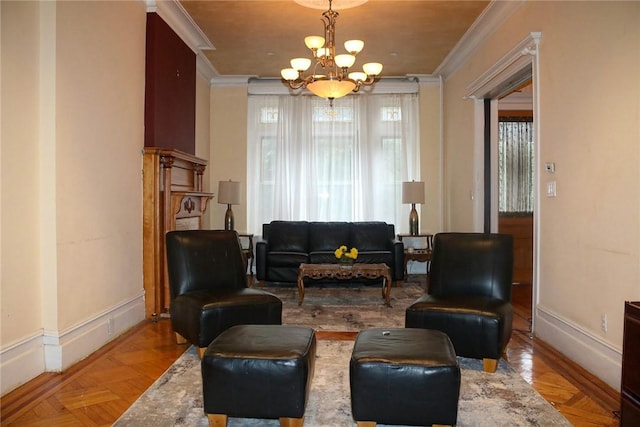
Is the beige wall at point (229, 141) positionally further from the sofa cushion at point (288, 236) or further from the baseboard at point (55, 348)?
the baseboard at point (55, 348)

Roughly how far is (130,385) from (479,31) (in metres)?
4.75

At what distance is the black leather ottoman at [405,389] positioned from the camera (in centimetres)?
213

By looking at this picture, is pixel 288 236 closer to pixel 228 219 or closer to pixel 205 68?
pixel 228 219

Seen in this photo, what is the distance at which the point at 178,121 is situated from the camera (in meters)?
5.12

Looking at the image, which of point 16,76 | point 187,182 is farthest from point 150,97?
point 16,76

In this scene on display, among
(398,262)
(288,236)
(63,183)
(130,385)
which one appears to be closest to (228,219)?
(288,236)

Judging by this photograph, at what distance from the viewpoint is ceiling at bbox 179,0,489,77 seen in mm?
4605

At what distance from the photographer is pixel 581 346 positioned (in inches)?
126

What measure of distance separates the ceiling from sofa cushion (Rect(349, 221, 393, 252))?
2.24 m

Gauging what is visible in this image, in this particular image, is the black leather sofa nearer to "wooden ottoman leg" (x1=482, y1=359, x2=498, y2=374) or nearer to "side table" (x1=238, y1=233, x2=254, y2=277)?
"side table" (x1=238, y1=233, x2=254, y2=277)

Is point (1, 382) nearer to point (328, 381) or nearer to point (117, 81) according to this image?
point (328, 381)

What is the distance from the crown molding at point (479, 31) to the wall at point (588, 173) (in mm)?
198

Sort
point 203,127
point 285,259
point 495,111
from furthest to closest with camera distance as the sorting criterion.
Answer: point 203,127 < point 285,259 < point 495,111

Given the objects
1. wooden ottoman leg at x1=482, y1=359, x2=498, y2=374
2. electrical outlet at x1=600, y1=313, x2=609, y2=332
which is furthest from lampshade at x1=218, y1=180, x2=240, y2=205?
electrical outlet at x1=600, y1=313, x2=609, y2=332
